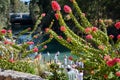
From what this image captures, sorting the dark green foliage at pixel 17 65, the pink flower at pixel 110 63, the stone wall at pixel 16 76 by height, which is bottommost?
the pink flower at pixel 110 63

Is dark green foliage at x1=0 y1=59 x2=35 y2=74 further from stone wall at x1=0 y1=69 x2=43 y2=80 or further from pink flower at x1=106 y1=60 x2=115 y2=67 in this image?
pink flower at x1=106 y1=60 x2=115 y2=67

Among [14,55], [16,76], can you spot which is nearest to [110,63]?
[16,76]

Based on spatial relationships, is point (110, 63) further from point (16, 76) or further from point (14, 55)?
point (14, 55)

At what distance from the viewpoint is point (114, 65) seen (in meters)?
5.63

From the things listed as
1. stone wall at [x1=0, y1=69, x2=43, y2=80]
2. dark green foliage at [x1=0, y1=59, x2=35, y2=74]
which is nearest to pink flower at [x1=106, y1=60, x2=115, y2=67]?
stone wall at [x1=0, y1=69, x2=43, y2=80]

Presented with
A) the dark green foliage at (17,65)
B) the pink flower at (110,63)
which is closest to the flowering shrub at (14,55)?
the dark green foliage at (17,65)

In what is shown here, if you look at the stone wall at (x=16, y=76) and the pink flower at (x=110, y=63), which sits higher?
the stone wall at (x=16, y=76)

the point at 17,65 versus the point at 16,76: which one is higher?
the point at 17,65

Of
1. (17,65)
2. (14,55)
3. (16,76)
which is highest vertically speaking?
(14,55)

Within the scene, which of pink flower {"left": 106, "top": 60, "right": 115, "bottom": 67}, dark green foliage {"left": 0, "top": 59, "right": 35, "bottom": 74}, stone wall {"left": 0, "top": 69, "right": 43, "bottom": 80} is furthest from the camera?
dark green foliage {"left": 0, "top": 59, "right": 35, "bottom": 74}

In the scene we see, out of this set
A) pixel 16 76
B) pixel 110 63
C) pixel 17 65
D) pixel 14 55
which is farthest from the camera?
pixel 14 55

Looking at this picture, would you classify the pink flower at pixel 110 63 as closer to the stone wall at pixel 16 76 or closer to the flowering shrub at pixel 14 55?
the stone wall at pixel 16 76

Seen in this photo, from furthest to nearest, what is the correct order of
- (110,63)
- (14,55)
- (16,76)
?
(14,55) → (16,76) → (110,63)

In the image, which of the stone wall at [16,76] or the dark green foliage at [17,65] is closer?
the stone wall at [16,76]
